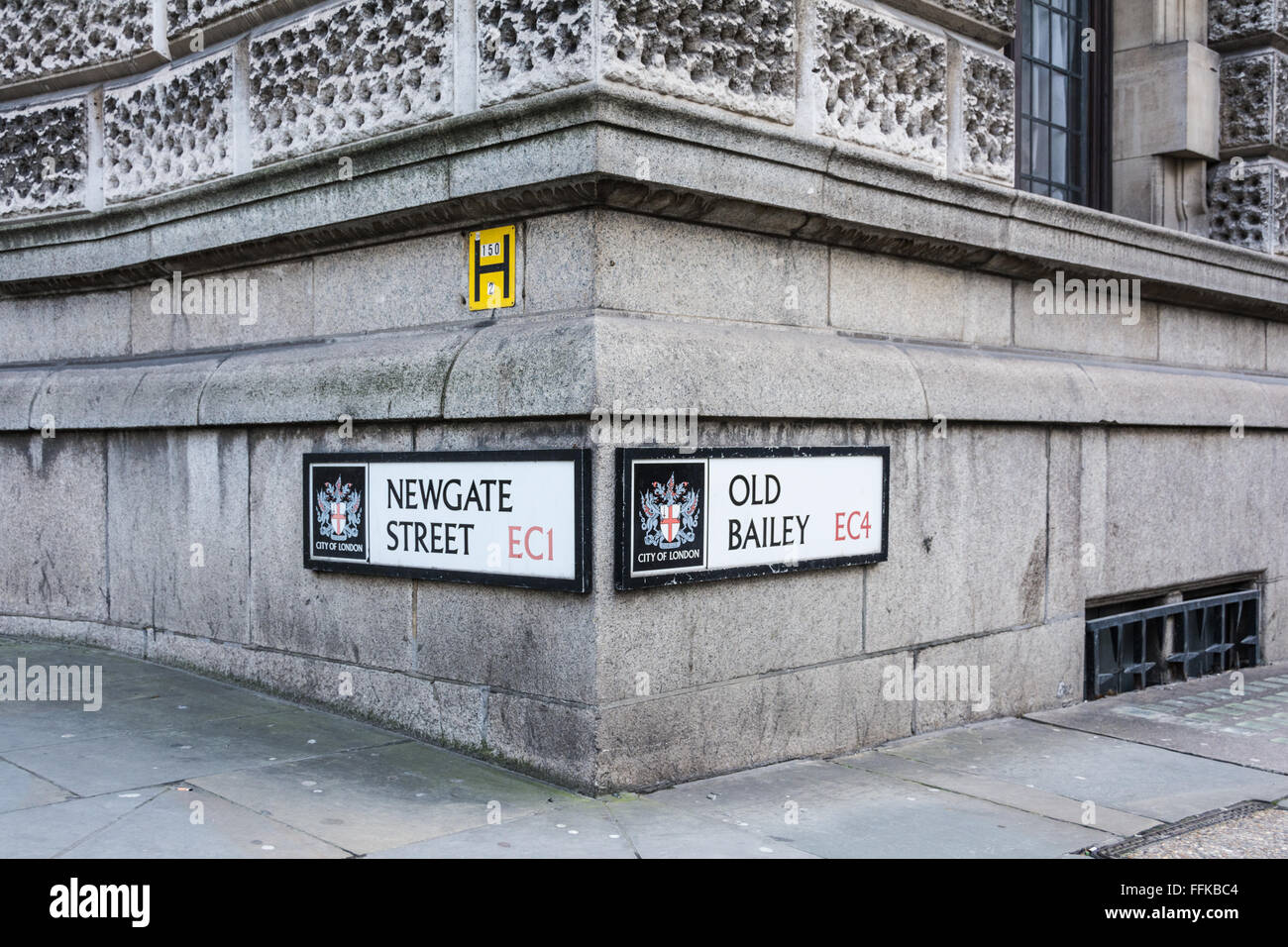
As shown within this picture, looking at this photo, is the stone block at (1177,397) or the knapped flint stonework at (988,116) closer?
the knapped flint stonework at (988,116)

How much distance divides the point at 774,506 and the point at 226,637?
10.6 ft

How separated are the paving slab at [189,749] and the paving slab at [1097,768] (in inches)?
108

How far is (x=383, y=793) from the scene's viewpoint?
5070mm

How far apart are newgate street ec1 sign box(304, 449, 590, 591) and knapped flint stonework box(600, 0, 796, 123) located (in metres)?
1.70

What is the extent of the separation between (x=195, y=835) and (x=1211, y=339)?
25.3 feet

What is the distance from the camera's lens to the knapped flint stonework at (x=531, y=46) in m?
5.28

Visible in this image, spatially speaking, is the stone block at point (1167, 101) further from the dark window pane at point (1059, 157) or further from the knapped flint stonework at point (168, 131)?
the knapped flint stonework at point (168, 131)

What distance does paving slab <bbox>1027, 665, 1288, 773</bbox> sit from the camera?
6.51 meters

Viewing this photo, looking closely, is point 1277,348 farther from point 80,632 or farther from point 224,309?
point 80,632

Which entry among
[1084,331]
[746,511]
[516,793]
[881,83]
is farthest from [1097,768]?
[881,83]

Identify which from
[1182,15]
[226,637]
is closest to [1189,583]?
[1182,15]

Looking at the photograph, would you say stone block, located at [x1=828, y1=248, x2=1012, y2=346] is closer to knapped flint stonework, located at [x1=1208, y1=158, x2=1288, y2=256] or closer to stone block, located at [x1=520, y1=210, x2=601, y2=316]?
stone block, located at [x1=520, y1=210, x2=601, y2=316]

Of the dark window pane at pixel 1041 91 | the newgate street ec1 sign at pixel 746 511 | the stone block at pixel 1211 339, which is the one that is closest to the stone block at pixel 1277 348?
the stone block at pixel 1211 339
